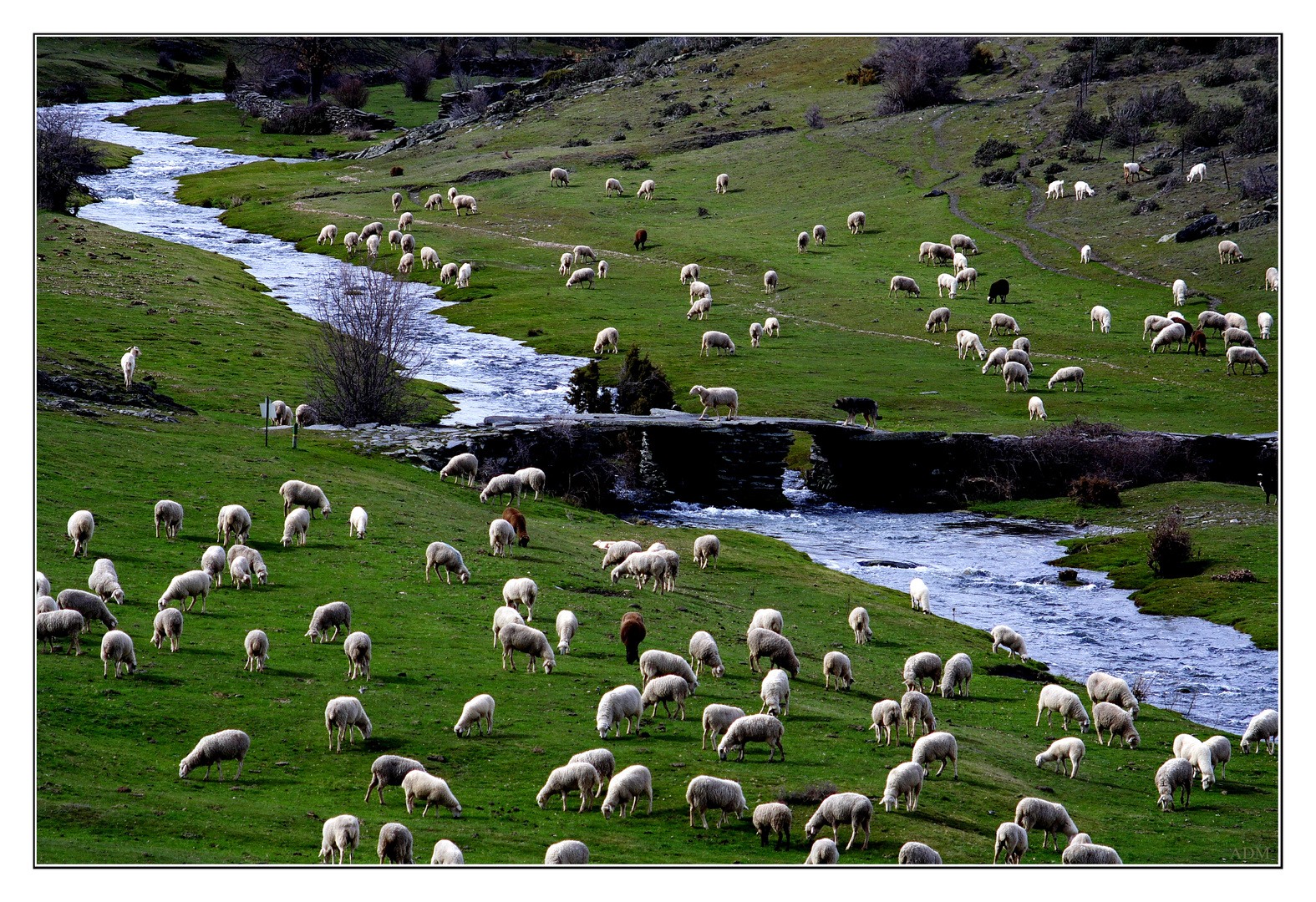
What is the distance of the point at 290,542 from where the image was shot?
102ft

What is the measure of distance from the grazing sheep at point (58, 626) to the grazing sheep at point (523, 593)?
9.15m

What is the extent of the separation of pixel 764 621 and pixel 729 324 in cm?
4449

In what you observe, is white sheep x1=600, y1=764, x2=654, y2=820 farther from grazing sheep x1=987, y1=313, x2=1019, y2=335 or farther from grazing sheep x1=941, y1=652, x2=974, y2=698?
grazing sheep x1=987, y1=313, x2=1019, y2=335

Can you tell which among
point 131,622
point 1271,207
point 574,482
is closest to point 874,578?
point 574,482

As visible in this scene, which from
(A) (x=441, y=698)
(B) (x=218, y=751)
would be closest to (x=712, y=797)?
(A) (x=441, y=698)

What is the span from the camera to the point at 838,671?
26.5 meters

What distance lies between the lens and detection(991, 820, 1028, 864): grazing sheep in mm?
17188

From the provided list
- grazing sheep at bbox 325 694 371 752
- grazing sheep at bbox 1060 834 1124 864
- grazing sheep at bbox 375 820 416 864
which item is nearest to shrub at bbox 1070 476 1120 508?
grazing sheep at bbox 1060 834 1124 864

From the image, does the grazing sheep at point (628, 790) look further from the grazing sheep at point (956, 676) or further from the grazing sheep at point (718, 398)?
the grazing sheep at point (718, 398)

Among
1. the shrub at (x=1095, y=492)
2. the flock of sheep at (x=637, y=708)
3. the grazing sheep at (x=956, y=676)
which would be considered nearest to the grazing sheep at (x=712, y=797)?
the flock of sheep at (x=637, y=708)

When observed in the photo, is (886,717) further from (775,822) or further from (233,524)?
(233,524)

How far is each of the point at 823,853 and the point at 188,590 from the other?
1531cm

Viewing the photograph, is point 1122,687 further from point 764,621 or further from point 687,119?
point 687,119

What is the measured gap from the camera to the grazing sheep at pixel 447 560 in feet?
98.8
